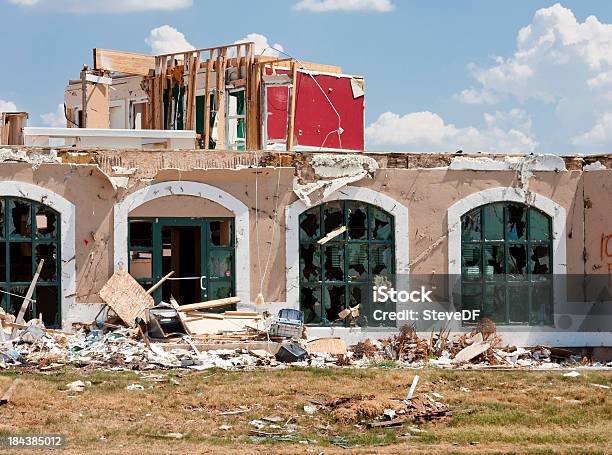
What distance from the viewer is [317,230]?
19125mm

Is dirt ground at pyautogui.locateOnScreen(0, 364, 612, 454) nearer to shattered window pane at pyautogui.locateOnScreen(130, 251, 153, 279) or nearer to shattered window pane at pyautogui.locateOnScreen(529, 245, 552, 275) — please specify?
shattered window pane at pyautogui.locateOnScreen(130, 251, 153, 279)

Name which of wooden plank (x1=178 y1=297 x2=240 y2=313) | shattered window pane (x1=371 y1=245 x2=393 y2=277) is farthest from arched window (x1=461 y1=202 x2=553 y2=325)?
wooden plank (x1=178 y1=297 x2=240 y2=313)

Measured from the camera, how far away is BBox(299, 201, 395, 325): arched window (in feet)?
62.6

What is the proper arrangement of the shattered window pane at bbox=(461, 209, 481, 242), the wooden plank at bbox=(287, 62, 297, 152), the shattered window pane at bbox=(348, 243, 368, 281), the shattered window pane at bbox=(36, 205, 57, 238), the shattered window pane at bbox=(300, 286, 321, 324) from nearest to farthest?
the shattered window pane at bbox=(36, 205, 57, 238) < the shattered window pane at bbox=(300, 286, 321, 324) < the shattered window pane at bbox=(348, 243, 368, 281) < the shattered window pane at bbox=(461, 209, 481, 242) < the wooden plank at bbox=(287, 62, 297, 152)

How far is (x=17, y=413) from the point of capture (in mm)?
12914

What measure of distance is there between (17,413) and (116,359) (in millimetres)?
3635

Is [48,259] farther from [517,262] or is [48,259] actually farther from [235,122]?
[235,122]

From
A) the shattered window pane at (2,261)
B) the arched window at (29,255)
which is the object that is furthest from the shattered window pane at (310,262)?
the shattered window pane at (2,261)

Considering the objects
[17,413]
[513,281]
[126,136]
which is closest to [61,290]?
[126,136]

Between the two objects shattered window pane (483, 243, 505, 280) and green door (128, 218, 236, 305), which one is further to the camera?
shattered window pane (483, 243, 505, 280)

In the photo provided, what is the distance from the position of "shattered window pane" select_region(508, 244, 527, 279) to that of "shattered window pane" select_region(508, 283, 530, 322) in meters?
0.21

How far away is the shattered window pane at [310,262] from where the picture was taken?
62.7 ft

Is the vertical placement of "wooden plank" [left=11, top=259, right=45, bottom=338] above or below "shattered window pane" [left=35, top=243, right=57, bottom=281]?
below

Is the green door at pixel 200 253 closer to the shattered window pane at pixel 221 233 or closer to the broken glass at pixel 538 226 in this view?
the shattered window pane at pixel 221 233
